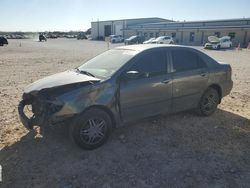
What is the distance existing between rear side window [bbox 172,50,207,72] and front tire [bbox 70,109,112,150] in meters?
1.86

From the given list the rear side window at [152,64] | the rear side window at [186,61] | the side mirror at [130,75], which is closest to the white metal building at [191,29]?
the rear side window at [186,61]

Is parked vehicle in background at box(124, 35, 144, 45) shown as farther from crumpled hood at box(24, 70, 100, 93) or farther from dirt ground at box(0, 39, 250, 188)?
crumpled hood at box(24, 70, 100, 93)

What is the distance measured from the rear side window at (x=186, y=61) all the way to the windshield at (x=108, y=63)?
95 cm

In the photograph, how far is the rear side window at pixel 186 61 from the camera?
5.07 metres

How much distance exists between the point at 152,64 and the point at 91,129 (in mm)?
1697

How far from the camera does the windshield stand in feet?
14.6

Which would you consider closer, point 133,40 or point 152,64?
point 152,64

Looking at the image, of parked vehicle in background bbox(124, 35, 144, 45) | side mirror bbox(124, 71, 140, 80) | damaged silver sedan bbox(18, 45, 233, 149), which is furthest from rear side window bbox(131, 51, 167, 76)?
parked vehicle in background bbox(124, 35, 144, 45)

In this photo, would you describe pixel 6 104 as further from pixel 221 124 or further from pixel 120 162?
pixel 221 124

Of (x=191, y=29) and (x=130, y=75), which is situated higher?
(x=191, y=29)

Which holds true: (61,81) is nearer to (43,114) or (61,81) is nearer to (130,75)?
(43,114)

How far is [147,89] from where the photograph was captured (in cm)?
459

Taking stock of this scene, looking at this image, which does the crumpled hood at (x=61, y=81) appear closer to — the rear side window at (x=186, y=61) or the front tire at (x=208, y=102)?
the rear side window at (x=186, y=61)

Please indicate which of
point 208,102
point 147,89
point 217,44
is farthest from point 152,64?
point 217,44
